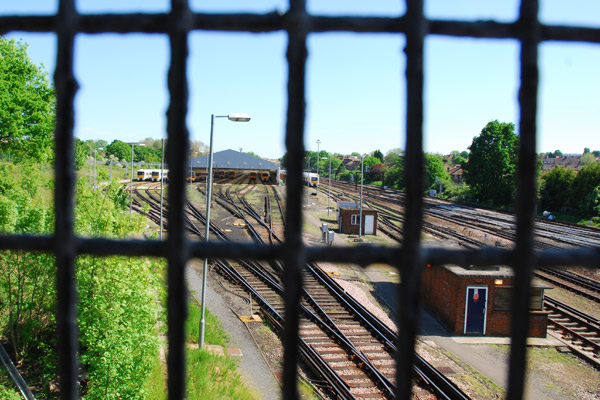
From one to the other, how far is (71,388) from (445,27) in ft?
5.04

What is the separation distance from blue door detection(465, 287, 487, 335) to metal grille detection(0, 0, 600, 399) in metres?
13.7

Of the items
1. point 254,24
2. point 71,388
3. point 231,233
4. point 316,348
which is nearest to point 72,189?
point 71,388

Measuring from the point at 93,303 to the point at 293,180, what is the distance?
31.4 ft

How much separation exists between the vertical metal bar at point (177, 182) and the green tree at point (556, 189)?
139ft

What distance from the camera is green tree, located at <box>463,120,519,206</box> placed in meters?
41.2

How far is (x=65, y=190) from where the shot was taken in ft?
4.37

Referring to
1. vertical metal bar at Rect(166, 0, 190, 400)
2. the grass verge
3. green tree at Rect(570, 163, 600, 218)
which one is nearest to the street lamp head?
the grass verge

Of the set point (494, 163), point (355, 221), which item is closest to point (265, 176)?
point (494, 163)

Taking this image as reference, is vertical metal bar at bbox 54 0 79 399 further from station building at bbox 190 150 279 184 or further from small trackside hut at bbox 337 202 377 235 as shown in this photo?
station building at bbox 190 150 279 184

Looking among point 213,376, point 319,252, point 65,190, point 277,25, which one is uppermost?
point 277,25

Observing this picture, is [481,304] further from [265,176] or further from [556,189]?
[265,176]

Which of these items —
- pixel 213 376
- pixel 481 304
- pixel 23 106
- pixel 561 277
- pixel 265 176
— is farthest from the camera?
pixel 265 176

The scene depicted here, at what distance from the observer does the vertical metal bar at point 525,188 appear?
132 cm

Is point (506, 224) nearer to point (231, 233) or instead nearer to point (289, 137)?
point (231, 233)
